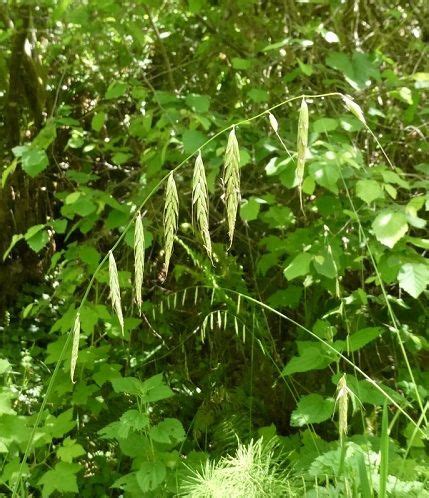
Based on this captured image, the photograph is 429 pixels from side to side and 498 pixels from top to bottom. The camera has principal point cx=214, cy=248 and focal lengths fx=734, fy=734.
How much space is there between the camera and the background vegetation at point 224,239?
2404 mm

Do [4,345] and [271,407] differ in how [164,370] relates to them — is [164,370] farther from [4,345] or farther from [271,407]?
[4,345]

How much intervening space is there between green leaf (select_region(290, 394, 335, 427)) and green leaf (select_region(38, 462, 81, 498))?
30.8 inches

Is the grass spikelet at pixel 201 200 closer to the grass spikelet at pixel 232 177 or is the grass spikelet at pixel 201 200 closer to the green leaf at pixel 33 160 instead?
the grass spikelet at pixel 232 177

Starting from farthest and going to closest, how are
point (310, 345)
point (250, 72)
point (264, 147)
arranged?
1. point (250, 72)
2. point (264, 147)
3. point (310, 345)

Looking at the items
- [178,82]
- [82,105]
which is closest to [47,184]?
[82,105]

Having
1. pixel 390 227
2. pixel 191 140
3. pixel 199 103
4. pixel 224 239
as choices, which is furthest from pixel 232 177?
pixel 224 239

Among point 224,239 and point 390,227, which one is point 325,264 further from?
point 224,239

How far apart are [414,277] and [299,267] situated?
1.17 ft

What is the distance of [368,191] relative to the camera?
2.23m

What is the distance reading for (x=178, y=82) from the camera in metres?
3.53

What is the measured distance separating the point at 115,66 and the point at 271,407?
1.84 meters

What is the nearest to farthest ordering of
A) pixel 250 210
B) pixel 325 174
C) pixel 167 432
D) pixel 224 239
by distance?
pixel 325 174 → pixel 167 432 → pixel 250 210 → pixel 224 239

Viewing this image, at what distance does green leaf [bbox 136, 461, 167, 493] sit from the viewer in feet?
7.60

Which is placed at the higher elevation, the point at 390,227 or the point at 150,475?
the point at 390,227
